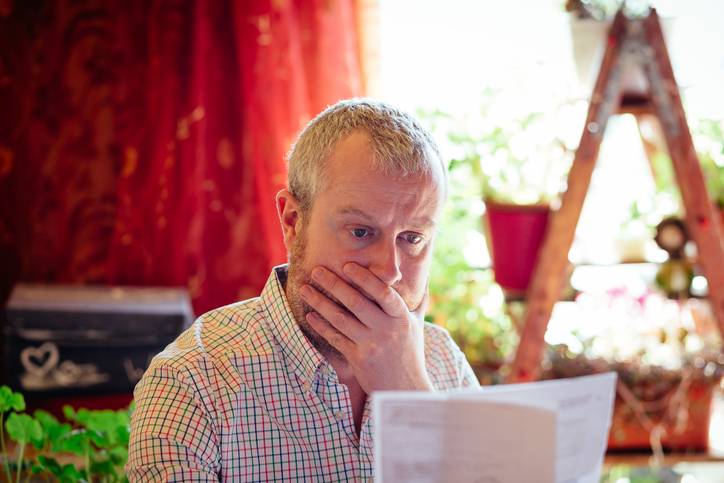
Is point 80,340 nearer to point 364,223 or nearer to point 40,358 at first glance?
point 40,358

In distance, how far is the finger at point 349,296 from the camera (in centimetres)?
95

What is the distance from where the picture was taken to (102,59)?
245 centimetres

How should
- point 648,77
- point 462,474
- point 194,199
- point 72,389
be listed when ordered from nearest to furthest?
point 462,474
point 648,77
point 72,389
point 194,199

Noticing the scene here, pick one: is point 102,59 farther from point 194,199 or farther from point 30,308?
point 30,308

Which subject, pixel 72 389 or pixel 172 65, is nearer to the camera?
pixel 72 389

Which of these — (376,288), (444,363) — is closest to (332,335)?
(376,288)

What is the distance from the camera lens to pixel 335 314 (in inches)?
38.1

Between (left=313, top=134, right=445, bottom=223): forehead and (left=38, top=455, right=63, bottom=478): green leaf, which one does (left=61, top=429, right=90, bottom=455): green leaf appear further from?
(left=313, top=134, right=445, bottom=223): forehead

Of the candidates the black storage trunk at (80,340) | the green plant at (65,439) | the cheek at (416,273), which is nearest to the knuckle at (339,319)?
the cheek at (416,273)

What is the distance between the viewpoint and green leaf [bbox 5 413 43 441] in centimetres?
99

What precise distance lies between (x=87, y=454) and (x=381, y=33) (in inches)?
77.8

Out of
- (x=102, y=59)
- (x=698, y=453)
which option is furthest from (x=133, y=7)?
(x=698, y=453)

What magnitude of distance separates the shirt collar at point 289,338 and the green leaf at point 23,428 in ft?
1.42

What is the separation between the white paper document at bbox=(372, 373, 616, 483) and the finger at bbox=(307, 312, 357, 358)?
325 millimetres
